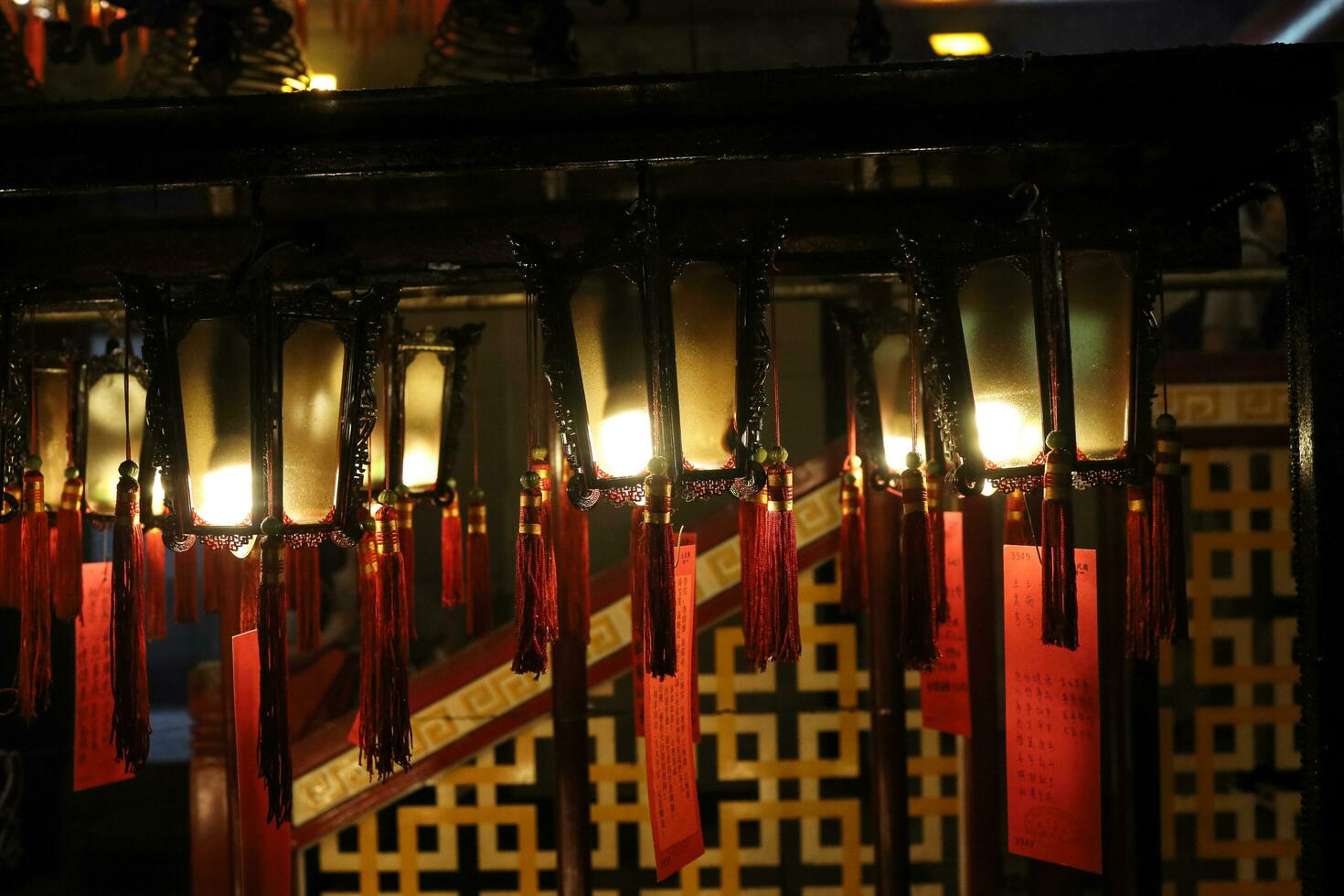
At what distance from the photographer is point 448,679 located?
3.36m

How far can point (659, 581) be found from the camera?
178cm

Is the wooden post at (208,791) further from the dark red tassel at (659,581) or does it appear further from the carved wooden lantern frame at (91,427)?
the dark red tassel at (659,581)

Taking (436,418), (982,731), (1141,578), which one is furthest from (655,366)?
(982,731)

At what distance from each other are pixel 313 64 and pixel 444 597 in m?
2.20

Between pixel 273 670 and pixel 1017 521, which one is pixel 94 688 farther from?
pixel 1017 521

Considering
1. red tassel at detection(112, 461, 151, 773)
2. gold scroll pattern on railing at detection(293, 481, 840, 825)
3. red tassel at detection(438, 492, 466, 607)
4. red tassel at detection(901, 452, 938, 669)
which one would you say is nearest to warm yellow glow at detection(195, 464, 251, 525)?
red tassel at detection(112, 461, 151, 773)

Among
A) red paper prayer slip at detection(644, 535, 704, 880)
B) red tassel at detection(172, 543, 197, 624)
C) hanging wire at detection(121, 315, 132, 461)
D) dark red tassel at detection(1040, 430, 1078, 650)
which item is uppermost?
hanging wire at detection(121, 315, 132, 461)

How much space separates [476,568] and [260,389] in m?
0.96

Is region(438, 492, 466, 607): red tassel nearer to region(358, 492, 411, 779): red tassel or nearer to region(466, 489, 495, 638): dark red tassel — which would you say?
region(466, 489, 495, 638): dark red tassel

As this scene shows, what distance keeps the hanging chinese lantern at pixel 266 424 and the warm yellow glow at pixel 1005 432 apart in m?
1.14

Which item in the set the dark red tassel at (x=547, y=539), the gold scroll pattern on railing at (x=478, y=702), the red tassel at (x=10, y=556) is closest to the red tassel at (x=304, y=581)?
the red tassel at (x=10, y=556)

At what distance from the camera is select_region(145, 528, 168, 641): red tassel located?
8.14 ft

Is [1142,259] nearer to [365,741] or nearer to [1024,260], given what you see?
[1024,260]

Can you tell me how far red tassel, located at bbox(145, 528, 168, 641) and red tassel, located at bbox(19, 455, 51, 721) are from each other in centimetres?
24
